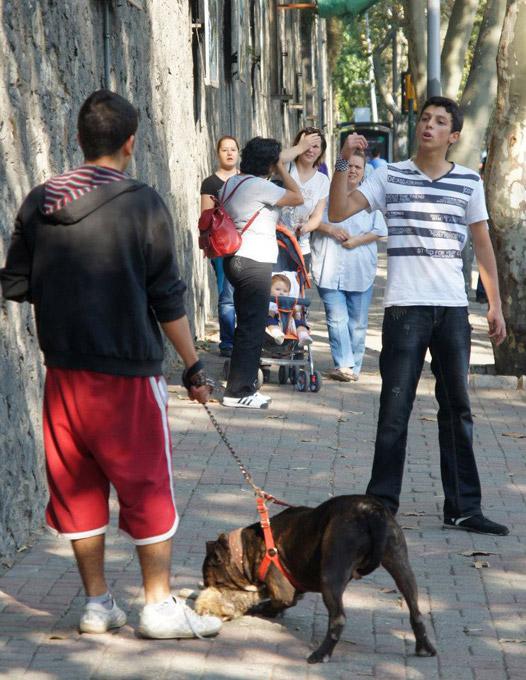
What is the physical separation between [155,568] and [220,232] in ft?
18.0

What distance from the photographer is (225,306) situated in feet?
41.8

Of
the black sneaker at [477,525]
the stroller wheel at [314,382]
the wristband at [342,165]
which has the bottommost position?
the stroller wheel at [314,382]

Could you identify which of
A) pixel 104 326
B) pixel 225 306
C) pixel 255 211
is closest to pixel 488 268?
pixel 104 326

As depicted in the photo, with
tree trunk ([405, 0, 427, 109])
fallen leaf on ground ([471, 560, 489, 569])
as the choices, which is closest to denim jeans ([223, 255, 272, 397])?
fallen leaf on ground ([471, 560, 489, 569])

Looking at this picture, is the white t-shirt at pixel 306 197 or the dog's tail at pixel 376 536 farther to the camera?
the white t-shirt at pixel 306 197

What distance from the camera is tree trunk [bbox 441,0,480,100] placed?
16.6m

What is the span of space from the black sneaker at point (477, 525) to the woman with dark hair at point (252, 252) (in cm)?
370

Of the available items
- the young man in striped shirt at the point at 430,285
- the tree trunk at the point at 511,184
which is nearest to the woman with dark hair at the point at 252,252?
the tree trunk at the point at 511,184

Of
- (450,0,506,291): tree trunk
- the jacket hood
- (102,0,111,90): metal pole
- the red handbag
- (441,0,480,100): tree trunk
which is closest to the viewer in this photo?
the jacket hood

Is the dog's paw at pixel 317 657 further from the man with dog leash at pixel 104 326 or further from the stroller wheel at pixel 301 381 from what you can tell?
the stroller wheel at pixel 301 381

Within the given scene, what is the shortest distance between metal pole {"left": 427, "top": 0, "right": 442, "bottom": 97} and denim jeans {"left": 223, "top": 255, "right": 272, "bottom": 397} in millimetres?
4718

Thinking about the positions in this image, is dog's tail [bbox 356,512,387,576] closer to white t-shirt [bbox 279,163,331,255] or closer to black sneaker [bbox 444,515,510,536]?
black sneaker [bbox 444,515,510,536]

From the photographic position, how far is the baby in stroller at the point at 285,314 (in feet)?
37.8

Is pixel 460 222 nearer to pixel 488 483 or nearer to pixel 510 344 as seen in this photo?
pixel 488 483
